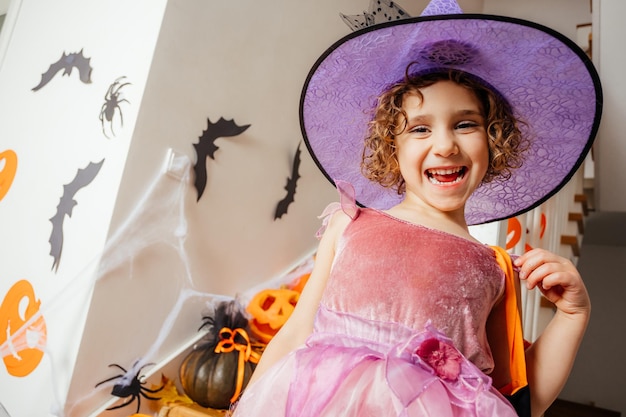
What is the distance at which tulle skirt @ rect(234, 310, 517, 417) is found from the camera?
0.52 meters

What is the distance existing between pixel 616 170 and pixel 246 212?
2685 mm

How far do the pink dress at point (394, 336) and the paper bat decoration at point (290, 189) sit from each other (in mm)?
1238

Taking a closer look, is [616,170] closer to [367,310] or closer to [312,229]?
[312,229]

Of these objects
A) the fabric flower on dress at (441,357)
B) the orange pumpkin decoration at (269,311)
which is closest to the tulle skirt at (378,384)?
the fabric flower on dress at (441,357)

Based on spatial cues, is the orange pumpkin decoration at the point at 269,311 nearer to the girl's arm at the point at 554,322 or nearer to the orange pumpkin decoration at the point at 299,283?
the orange pumpkin decoration at the point at 299,283

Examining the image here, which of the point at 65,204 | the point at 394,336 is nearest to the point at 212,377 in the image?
the point at 65,204

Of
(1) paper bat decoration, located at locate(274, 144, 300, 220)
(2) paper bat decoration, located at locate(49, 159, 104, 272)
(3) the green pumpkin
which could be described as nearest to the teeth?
(3) the green pumpkin

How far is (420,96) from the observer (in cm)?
74

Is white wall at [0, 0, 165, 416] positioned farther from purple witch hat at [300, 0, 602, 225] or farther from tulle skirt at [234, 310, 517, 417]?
tulle skirt at [234, 310, 517, 417]

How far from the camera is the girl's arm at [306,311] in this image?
2.29 ft

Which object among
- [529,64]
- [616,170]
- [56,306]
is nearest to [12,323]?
[56,306]

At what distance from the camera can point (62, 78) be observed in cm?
170

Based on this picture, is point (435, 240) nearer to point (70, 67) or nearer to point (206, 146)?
point (206, 146)

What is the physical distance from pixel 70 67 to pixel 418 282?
5.05 feet
